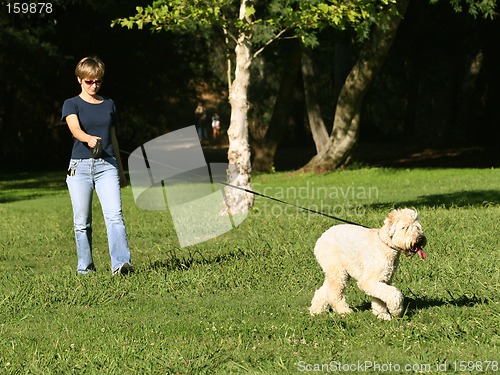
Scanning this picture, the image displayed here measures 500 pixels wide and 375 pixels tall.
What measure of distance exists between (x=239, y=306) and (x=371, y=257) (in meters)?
1.46

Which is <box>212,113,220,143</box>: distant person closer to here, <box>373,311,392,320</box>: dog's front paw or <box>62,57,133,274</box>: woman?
<box>62,57,133,274</box>: woman

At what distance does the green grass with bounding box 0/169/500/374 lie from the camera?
6695 mm

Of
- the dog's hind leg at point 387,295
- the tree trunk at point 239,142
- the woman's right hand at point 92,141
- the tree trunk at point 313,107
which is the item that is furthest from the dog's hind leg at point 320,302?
the tree trunk at point 313,107

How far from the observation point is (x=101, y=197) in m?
10.6

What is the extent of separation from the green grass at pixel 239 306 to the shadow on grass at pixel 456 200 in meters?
1.49

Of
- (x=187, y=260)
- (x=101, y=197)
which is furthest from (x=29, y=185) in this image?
(x=101, y=197)

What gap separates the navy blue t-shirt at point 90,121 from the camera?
10.4 metres

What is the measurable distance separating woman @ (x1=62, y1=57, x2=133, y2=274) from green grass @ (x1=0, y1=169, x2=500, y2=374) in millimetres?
328

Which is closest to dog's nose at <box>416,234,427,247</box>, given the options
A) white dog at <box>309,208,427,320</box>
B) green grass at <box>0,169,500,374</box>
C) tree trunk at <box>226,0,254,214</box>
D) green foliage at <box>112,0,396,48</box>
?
white dog at <box>309,208,427,320</box>

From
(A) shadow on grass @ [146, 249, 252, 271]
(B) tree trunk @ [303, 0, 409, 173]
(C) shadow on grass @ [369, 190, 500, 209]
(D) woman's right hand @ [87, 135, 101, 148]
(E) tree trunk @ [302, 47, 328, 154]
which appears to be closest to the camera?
(D) woman's right hand @ [87, 135, 101, 148]

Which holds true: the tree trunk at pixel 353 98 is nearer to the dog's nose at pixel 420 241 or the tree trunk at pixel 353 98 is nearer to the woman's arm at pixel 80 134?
the woman's arm at pixel 80 134

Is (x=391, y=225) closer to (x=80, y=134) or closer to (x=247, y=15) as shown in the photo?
(x=80, y=134)

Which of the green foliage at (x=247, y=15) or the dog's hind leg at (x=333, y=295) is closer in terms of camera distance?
the dog's hind leg at (x=333, y=295)

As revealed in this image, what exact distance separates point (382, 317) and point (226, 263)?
3.59m
